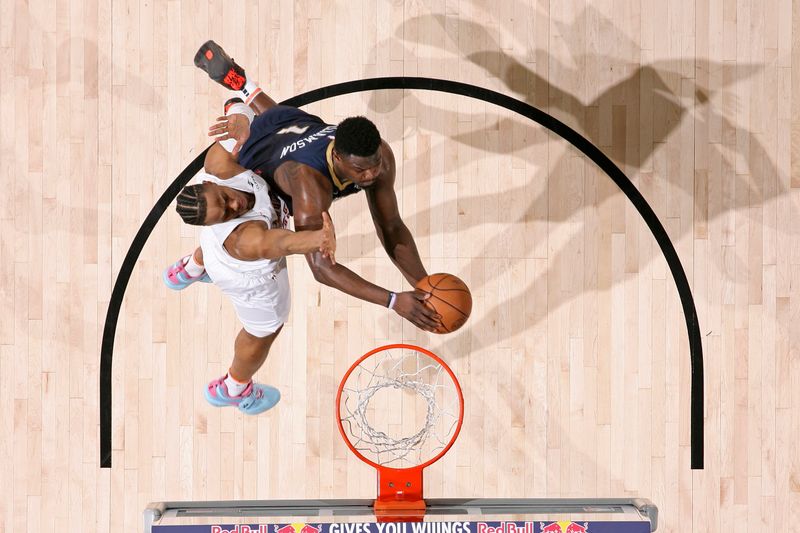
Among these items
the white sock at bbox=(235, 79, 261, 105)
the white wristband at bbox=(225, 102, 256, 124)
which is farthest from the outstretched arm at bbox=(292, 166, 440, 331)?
the white sock at bbox=(235, 79, 261, 105)

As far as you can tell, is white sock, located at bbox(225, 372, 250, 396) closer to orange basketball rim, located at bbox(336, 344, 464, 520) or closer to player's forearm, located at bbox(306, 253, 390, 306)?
orange basketball rim, located at bbox(336, 344, 464, 520)

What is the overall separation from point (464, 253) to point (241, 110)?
5.70ft

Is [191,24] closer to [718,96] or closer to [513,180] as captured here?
[513,180]

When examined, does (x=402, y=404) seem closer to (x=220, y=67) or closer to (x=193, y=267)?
(x=193, y=267)

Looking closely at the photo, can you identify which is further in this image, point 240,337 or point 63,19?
point 63,19

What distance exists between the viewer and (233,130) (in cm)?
460

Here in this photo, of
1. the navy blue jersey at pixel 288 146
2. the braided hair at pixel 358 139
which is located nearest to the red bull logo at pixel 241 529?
the navy blue jersey at pixel 288 146

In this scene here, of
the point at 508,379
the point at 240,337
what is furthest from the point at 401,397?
the point at 240,337

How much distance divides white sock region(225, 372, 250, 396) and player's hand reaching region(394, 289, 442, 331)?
1544 mm

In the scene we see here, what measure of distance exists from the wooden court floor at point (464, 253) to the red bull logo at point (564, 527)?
4.29 feet

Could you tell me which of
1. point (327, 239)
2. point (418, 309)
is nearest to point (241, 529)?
point (418, 309)

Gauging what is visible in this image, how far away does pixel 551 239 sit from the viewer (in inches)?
213

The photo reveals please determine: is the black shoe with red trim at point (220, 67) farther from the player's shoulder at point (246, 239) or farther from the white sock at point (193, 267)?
the player's shoulder at point (246, 239)

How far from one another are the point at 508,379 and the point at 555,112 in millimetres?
1843
